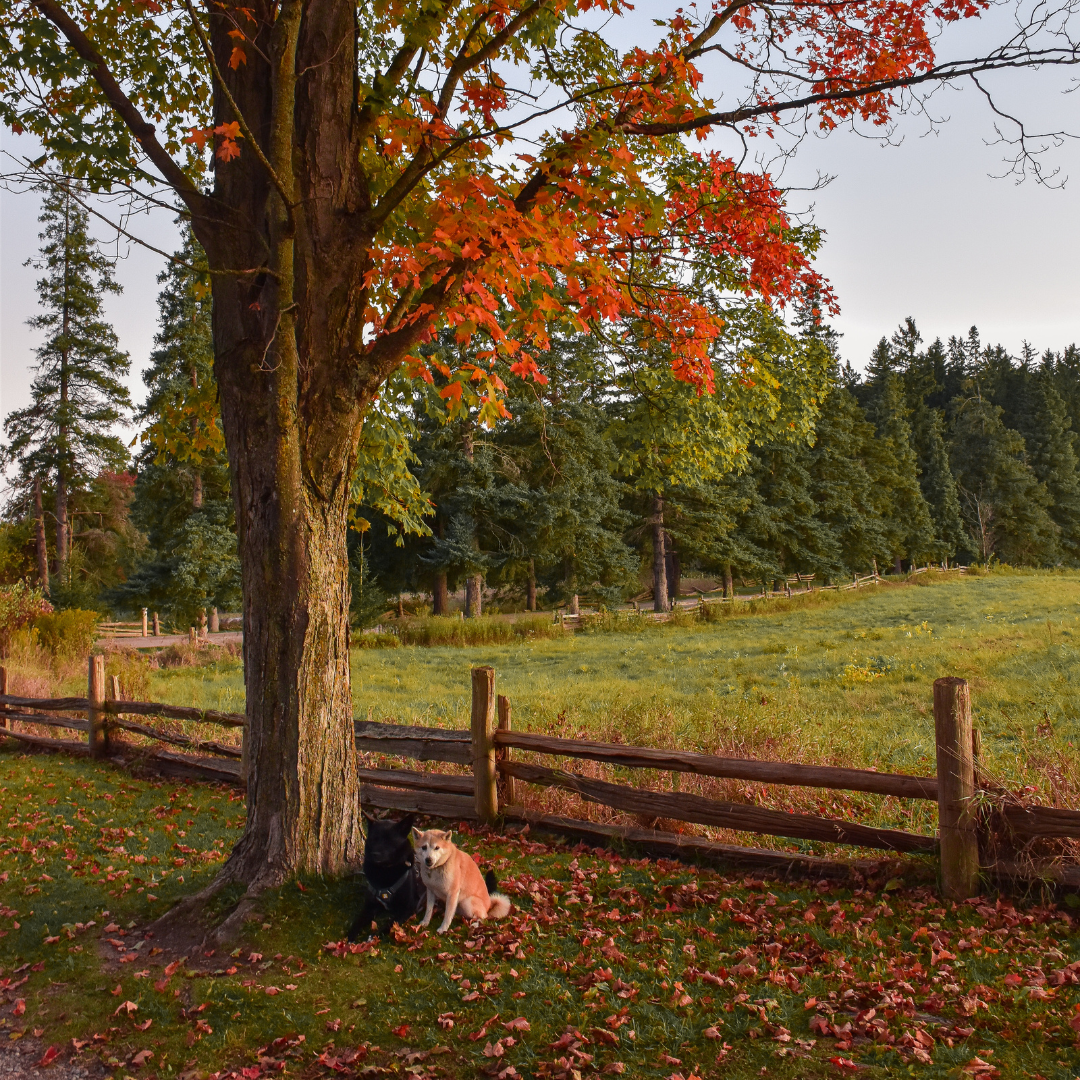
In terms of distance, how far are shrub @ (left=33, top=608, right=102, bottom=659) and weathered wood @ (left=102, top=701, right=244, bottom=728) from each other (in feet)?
27.9

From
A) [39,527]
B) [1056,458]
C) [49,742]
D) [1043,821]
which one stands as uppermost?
[1056,458]

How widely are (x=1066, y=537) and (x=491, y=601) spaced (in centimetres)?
4744

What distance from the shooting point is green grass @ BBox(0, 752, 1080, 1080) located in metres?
3.60

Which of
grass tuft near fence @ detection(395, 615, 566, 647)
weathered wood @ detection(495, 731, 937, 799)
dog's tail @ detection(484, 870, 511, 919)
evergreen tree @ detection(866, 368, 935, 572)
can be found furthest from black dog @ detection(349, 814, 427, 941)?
evergreen tree @ detection(866, 368, 935, 572)

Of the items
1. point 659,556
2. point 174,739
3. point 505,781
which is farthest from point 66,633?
point 659,556

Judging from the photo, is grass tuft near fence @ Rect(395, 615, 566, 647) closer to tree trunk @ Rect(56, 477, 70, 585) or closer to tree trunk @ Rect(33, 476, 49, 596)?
tree trunk @ Rect(56, 477, 70, 585)

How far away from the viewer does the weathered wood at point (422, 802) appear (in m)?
7.39

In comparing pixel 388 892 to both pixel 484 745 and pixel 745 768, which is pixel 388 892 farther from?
pixel 745 768

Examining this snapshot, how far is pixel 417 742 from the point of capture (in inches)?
306

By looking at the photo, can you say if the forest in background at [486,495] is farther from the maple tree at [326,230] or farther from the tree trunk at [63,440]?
the maple tree at [326,230]

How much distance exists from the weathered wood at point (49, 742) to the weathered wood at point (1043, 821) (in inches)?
448

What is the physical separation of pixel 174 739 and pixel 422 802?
4036 millimetres

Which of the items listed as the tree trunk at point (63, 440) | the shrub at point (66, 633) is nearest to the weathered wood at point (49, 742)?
the shrub at point (66, 633)

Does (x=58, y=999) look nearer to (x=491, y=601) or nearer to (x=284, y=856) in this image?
(x=284, y=856)
